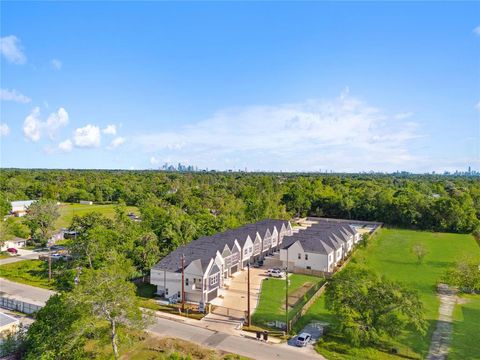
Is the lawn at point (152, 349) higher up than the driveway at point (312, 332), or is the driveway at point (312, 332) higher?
the lawn at point (152, 349)

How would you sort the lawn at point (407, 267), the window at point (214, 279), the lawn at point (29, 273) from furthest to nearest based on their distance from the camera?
the lawn at point (29, 273), the window at point (214, 279), the lawn at point (407, 267)

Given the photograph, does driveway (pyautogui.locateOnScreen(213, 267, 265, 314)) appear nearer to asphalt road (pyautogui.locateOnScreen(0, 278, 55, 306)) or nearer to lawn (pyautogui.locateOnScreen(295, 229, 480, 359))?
lawn (pyautogui.locateOnScreen(295, 229, 480, 359))

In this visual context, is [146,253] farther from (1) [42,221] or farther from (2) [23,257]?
(1) [42,221]

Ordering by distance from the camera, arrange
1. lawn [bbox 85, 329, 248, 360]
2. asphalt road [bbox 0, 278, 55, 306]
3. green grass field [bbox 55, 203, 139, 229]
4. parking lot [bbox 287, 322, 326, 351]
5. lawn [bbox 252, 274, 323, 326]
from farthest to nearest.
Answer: green grass field [bbox 55, 203, 139, 229] → asphalt road [bbox 0, 278, 55, 306] → lawn [bbox 252, 274, 323, 326] → parking lot [bbox 287, 322, 326, 351] → lawn [bbox 85, 329, 248, 360]

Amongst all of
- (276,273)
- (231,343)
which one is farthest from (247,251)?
(231,343)

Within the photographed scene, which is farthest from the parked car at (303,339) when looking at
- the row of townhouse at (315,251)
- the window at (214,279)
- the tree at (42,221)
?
the tree at (42,221)

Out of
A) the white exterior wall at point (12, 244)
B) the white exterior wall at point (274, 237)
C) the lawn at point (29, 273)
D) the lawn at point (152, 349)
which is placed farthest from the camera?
the white exterior wall at point (274, 237)

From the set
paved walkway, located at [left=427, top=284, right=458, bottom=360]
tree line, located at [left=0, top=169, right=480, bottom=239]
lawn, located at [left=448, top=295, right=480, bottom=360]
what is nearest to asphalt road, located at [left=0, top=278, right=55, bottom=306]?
tree line, located at [left=0, top=169, right=480, bottom=239]

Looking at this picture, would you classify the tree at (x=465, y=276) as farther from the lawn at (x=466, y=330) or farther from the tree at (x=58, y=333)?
the tree at (x=58, y=333)
